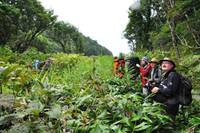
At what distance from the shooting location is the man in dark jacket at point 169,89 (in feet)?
21.5

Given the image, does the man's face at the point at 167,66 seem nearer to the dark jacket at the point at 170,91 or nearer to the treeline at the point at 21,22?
the dark jacket at the point at 170,91

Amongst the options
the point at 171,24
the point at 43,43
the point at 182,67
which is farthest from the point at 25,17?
the point at 182,67

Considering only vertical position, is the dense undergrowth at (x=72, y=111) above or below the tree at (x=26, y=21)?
below

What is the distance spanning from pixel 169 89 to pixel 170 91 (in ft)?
0.12

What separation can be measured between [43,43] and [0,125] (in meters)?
69.9

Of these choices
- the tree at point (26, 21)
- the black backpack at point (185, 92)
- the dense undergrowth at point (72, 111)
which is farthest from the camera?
the tree at point (26, 21)

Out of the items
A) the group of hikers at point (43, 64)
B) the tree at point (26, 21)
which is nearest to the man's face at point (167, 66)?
the group of hikers at point (43, 64)

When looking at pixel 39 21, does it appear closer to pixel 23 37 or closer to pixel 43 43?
pixel 23 37

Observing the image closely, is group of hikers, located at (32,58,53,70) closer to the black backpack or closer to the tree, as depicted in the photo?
the black backpack

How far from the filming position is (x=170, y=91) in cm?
657

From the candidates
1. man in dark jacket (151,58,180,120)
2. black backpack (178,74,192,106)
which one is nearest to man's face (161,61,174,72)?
man in dark jacket (151,58,180,120)

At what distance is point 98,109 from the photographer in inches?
226

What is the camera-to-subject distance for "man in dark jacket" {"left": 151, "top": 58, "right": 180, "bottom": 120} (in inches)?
258

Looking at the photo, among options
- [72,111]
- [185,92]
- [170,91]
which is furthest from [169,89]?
[72,111]
